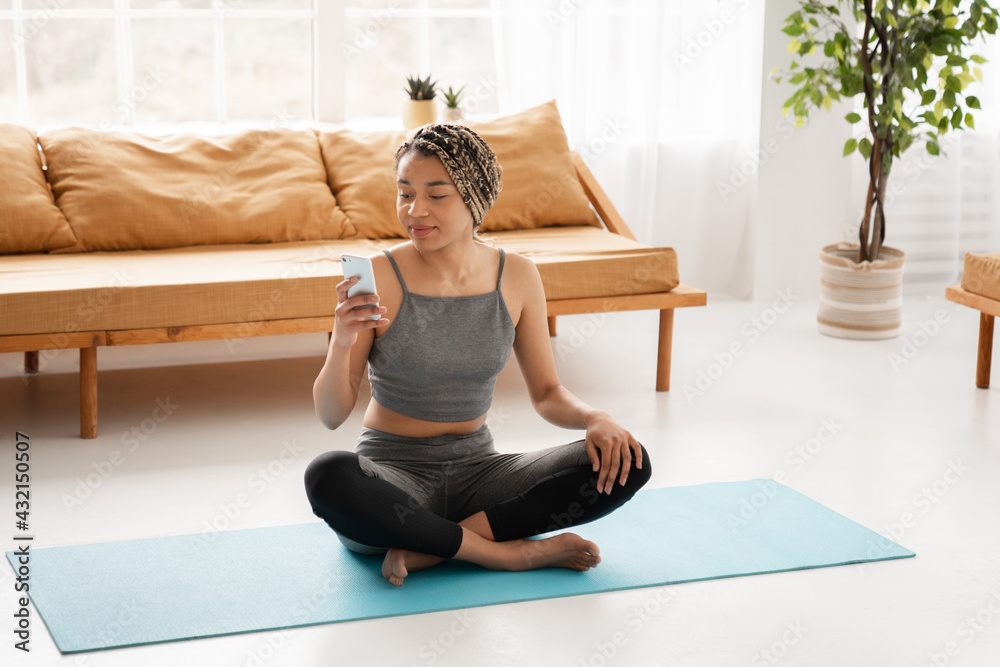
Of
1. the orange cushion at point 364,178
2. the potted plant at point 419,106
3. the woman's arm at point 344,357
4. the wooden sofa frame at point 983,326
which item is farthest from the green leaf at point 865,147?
the woman's arm at point 344,357

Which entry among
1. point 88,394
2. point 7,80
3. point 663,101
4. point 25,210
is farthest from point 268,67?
point 88,394

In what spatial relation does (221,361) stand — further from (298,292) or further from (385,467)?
(385,467)

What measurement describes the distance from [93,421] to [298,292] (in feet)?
2.07

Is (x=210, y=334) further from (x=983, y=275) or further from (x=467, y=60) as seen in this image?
(x=983, y=275)

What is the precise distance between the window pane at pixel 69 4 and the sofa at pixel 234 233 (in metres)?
0.68

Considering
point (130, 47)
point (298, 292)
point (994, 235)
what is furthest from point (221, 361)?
point (994, 235)

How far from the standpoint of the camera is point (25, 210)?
3336mm

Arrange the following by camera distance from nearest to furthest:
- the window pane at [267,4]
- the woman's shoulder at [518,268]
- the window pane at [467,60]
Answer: the woman's shoulder at [518,268] < the window pane at [267,4] < the window pane at [467,60]

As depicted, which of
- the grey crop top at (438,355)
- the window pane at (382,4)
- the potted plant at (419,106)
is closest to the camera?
the grey crop top at (438,355)

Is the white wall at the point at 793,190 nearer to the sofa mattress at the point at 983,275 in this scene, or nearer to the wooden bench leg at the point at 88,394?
the sofa mattress at the point at 983,275

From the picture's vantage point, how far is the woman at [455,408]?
199cm

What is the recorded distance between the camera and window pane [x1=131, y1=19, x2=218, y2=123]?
419cm

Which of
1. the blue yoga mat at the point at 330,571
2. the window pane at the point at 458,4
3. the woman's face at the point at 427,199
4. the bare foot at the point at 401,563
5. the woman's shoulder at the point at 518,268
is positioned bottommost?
the blue yoga mat at the point at 330,571

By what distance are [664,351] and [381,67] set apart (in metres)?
1.86
